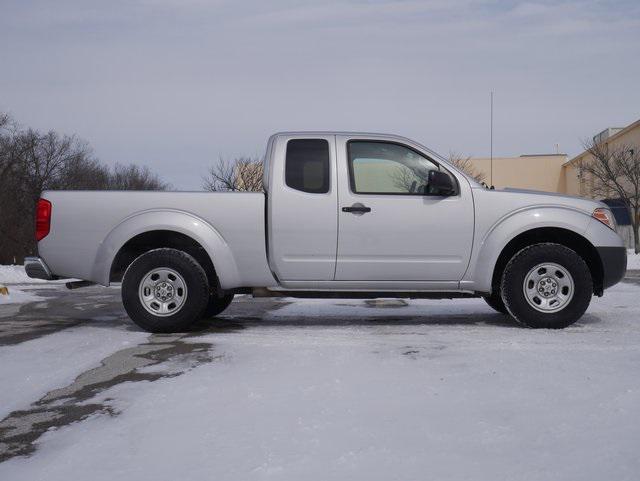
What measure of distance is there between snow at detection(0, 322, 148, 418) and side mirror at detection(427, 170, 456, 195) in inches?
120

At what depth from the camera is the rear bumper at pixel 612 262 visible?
6.55m

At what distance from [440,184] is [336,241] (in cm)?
113

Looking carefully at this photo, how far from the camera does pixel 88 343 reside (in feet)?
19.5

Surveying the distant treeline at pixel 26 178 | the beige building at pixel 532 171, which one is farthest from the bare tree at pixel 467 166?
the distant treeline at pixel 26 178

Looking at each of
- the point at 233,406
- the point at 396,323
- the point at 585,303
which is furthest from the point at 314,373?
the point at 585,303

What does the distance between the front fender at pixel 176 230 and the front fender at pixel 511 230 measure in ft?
7.53

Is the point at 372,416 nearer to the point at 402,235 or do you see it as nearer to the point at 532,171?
the point at 402,235

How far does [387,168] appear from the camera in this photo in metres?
6.86

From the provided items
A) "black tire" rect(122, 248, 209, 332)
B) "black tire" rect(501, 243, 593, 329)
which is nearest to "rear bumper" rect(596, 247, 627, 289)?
"black tire" rect(501, 243, 593, 329)

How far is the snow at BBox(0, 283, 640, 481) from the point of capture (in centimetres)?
279

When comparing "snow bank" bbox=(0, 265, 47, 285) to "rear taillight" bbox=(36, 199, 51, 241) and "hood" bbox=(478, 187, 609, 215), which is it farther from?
"hood" bbox=(478, 187, 609, 215)

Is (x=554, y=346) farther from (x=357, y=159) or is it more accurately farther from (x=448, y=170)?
(x=357, y=159)

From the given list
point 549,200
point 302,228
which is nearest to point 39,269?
point 302,228

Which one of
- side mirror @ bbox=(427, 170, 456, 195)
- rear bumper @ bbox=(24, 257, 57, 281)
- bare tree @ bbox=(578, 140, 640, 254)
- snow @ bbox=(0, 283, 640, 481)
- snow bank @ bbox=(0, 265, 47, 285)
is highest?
bare tree @ bbox=(578, 140, 640, 254)
